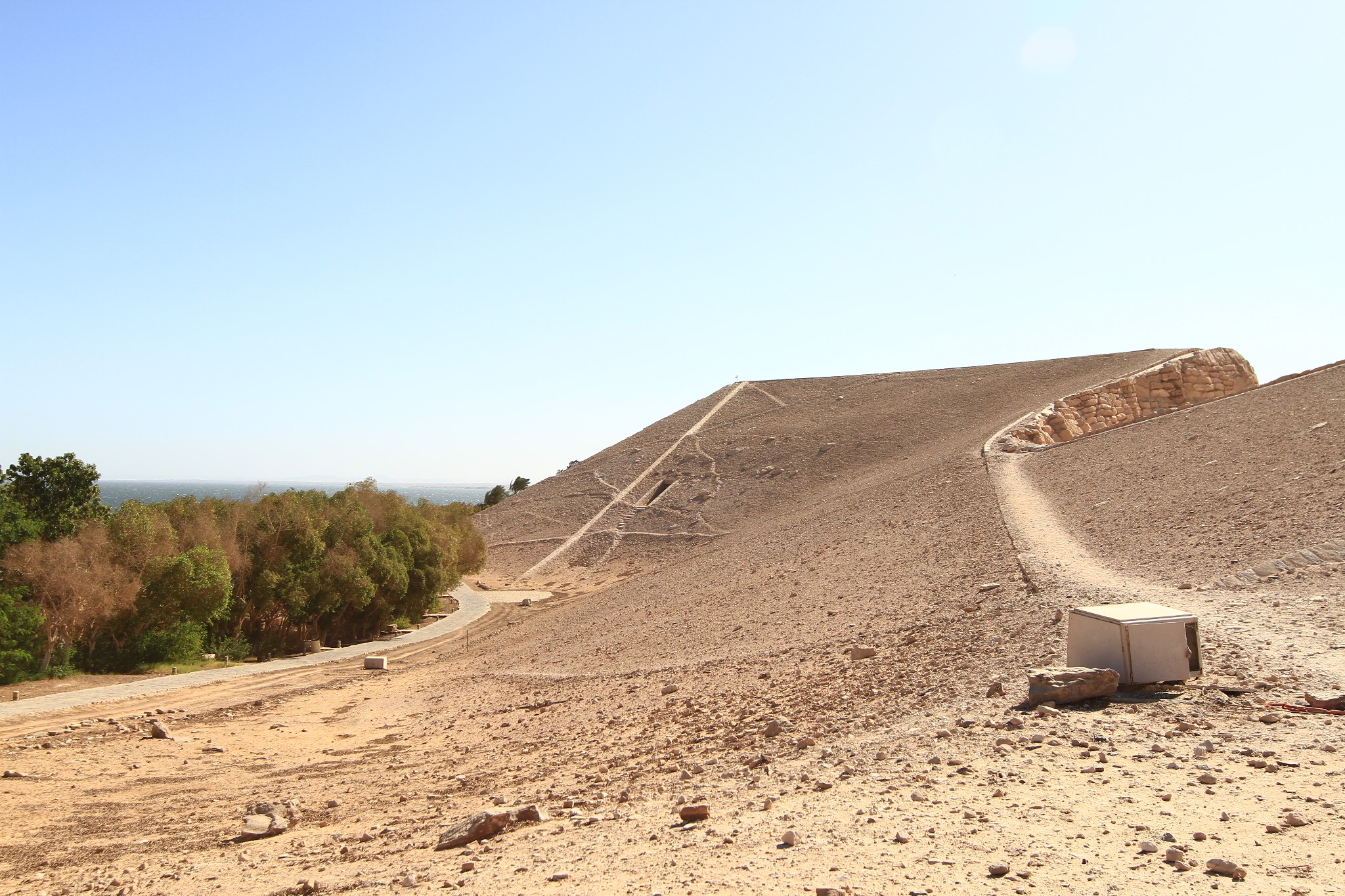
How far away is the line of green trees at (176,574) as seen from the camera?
1903 cm

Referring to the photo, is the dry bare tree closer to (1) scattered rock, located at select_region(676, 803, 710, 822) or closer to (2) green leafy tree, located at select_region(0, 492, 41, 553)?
(2) green leafy tree, located at select_region(0, 492, 41, 553)

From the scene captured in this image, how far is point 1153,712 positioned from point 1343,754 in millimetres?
1480

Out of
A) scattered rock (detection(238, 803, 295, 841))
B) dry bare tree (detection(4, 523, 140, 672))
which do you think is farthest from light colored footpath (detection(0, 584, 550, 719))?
scattered rock (detection(238, 803, 295, 841))

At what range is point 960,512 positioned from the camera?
2222cm

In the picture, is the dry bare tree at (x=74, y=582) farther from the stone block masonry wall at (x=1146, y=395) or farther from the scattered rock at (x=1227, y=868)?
the stone block masonry wall at (x=1146, y=395)

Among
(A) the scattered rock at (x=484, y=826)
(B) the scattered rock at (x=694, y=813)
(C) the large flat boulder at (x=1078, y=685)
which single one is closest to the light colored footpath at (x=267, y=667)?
(A) the scattered rock at (x=484, y=826)

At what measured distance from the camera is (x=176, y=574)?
20859mm

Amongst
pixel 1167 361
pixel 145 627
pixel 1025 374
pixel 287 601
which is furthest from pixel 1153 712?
pixel 1025 374

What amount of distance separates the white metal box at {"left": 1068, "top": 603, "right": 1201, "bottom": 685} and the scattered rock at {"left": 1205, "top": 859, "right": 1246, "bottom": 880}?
3495mm

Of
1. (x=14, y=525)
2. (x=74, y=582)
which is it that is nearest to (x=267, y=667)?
(x=74, y=582)

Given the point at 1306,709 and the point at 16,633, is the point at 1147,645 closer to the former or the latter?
the point at 1306,709

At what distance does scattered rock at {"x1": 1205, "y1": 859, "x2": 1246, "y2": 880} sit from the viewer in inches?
185

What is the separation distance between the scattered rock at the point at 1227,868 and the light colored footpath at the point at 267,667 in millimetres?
17985

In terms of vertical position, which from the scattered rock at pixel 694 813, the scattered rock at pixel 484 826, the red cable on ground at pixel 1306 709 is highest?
the red cable on ground at pixel 1306 709
